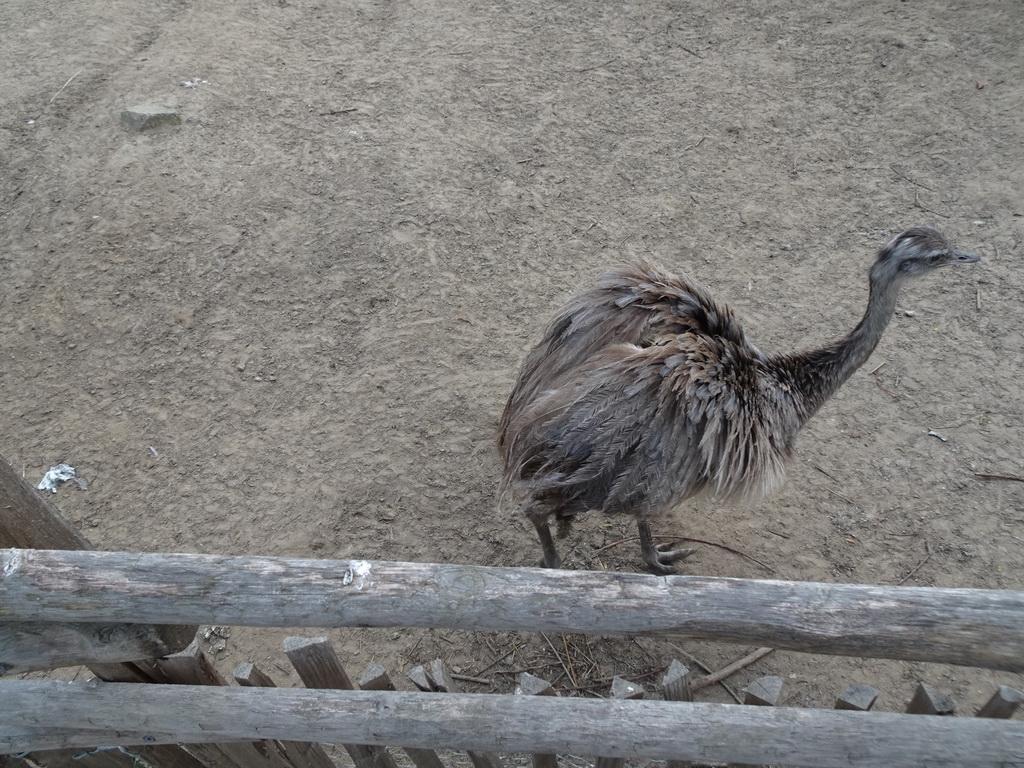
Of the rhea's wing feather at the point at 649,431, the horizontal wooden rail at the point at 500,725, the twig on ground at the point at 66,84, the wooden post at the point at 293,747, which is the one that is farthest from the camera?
the twig on ground at the point at 66,84

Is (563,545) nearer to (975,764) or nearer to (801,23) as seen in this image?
(975,764)

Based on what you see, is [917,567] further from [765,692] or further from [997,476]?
[765,692]

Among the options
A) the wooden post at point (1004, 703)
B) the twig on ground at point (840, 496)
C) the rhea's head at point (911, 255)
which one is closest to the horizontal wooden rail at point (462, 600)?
the wooden post at point (1004, 703)

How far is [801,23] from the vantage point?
642cm

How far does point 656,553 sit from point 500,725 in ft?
5.41

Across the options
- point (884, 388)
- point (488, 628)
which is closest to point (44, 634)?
point (488, 628)

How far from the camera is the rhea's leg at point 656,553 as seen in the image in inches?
132

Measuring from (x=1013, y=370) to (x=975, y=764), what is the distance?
3.09 meters

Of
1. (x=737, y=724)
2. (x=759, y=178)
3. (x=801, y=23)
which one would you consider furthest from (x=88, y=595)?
(x=801, y=23)

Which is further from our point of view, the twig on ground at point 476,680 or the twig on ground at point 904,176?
the twig on ground at point 904,176

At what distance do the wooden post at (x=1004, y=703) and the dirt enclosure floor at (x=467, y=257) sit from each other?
120 cm

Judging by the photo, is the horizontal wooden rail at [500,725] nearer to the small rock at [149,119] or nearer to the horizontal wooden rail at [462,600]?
the horizontal wooden rail at [462,600]

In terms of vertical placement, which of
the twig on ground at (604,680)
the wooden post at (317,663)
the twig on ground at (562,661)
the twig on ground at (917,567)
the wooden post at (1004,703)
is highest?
the wooden post at (1004,703)

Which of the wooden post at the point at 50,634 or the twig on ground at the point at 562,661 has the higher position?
the wooden post at the point at 50,634
